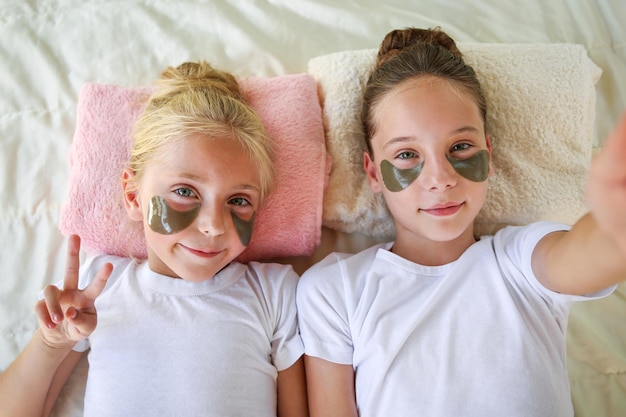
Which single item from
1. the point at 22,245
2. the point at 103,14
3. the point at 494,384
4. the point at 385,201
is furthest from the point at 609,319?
the point at 103,14

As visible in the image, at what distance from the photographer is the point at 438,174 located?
102 cm

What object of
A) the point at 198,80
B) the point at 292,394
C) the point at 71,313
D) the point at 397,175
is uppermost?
the point at 198,80

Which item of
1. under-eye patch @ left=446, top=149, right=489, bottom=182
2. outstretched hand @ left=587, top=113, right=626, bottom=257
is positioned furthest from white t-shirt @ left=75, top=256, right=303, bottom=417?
outstretched hand @ left=587, top=113, right=626, bottom=257

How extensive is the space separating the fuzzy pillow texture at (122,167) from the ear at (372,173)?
0.32ft

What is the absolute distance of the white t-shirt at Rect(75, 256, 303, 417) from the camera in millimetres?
1005

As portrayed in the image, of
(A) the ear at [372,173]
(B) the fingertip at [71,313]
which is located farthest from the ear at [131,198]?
(A) the ear at [372,173]

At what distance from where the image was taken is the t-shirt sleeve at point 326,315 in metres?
1.07

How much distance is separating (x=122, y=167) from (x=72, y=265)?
31cm

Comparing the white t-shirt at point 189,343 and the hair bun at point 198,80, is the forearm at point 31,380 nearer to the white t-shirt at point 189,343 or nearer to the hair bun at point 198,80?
the white t-shirt at point 189,343

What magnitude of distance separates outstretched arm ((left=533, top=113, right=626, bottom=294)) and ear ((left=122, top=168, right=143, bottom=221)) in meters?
0.83

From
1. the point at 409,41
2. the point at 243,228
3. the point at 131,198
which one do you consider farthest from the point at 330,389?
the point at 409,41

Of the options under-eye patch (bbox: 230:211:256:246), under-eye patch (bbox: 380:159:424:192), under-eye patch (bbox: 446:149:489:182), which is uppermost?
under-eye patch (bbox: 446:149:489:182)

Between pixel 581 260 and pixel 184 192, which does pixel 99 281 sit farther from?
pixel 581 260

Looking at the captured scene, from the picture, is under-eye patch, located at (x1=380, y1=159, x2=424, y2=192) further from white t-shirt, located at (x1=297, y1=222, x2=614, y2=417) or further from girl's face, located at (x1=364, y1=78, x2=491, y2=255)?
white t-shirt, located at (x1=297, y1=222, x2=614, y2=417)
